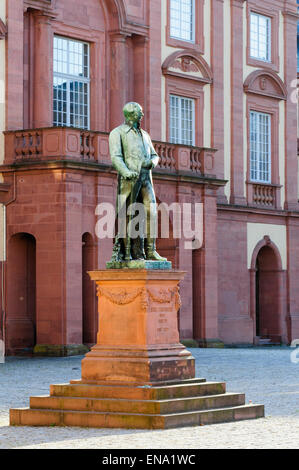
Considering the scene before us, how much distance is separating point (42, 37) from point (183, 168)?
5.90 metres

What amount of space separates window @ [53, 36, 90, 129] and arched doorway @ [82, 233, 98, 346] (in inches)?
161

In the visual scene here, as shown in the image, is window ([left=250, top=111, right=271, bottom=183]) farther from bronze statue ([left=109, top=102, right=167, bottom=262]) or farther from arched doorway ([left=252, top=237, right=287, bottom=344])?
bronze statue ([left=109, top=102, right=167, bottom=262])

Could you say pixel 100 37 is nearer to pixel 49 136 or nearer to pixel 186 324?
pixel 49 136

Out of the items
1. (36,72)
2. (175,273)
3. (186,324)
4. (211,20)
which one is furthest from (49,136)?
(175,273)

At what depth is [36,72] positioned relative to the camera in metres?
32.5

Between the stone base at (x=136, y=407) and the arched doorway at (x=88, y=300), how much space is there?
15.2 meters

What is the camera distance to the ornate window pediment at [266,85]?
137ft

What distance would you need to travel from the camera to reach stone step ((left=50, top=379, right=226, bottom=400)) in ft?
50.5

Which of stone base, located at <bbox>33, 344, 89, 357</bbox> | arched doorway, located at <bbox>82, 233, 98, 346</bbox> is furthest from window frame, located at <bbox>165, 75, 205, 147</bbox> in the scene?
stone base, located at <bbox>33, 344, 89, 357</bbox>

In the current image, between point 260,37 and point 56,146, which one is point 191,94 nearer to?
point 260,37

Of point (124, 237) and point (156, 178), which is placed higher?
point (156, 178)

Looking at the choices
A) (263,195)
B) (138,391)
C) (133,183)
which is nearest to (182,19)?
(263,195)

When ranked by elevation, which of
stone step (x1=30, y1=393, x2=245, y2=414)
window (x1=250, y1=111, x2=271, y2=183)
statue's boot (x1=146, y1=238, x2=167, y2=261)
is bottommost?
stone step (x1=30, y1=393, x2=245, y2=414)

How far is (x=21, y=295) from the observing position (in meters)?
31.4
